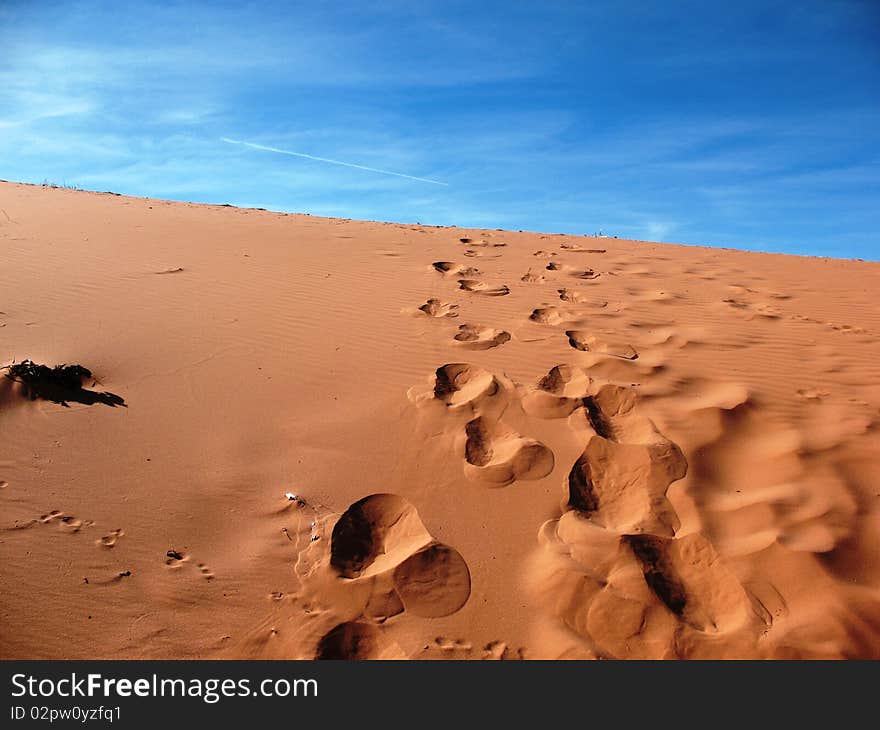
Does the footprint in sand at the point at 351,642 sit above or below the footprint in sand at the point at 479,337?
below

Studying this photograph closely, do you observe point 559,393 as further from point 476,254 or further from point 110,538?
point 476,254

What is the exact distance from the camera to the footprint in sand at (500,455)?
2947 millimetres

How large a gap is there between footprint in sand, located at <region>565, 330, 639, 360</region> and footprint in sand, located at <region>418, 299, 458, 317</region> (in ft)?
3.41

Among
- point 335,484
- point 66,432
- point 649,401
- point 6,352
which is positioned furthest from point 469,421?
point 6,352

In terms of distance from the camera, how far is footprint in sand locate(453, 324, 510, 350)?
14.1ft

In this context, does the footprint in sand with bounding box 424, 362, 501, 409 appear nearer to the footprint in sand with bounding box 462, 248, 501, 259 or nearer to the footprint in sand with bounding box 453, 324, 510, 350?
the footprint in sand with bounding box 453, 324, 510, 350

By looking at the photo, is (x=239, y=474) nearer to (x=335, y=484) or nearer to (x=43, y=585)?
(x=335, y=484)

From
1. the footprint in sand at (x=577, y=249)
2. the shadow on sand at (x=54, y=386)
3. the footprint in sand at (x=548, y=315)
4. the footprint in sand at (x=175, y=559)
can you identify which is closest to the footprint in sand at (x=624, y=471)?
the footprint in sand at (x=548, y=315)

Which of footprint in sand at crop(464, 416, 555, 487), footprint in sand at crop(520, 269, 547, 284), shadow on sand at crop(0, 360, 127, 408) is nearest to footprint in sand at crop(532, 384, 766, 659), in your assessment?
footprint in sand at crop(464, 416, 555, 487)

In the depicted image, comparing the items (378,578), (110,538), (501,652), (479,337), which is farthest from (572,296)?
(110,538)

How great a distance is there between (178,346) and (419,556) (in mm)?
2683

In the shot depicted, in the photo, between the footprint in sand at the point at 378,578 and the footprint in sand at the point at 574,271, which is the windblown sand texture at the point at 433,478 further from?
the footprint in sand at the point at 574,271

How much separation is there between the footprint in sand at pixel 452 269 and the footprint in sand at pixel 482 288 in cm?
34

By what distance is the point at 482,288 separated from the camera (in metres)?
5.75
